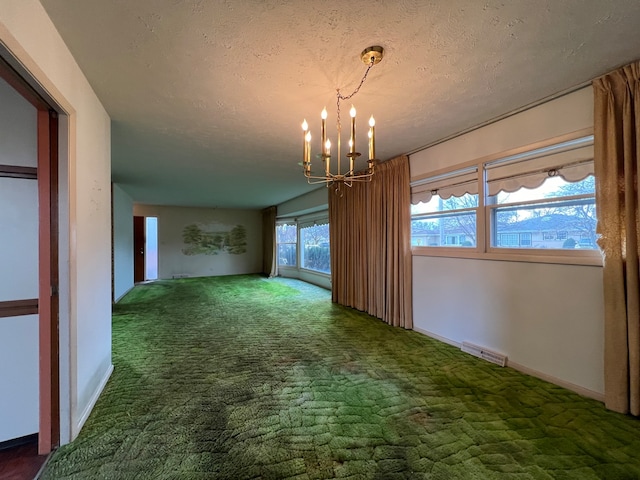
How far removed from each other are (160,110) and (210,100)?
0.51 m

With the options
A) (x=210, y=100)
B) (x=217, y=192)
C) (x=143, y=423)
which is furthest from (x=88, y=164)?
(x=217, y=192)

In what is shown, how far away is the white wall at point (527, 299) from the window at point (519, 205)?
136 millimetres

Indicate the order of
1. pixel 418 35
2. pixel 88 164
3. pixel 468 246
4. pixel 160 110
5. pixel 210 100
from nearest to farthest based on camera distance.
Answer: pixel 418 35, pixel 88 164, pixel 210 100, pixel 160 110, pixel 468 246

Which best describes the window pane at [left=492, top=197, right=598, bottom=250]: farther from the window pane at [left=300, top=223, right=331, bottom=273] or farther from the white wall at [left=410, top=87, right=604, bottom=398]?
the window pane at [left=300, top=223, right=331, bottom=273]

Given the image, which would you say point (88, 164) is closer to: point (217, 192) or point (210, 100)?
point (210, 100)

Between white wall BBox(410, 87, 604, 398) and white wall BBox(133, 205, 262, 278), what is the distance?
7375 millimetres

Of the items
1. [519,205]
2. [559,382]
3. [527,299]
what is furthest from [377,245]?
[559,382]

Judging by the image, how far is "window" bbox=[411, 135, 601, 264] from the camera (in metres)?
2.14

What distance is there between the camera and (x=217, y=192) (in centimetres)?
623

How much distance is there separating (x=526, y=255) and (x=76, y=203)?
344cm

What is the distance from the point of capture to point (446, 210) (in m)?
3.22

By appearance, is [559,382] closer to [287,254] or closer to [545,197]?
[545,197]

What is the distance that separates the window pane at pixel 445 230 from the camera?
299 centimetres

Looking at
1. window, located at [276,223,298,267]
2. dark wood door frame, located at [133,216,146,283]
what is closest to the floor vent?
window, located at [276,223,298,267]
